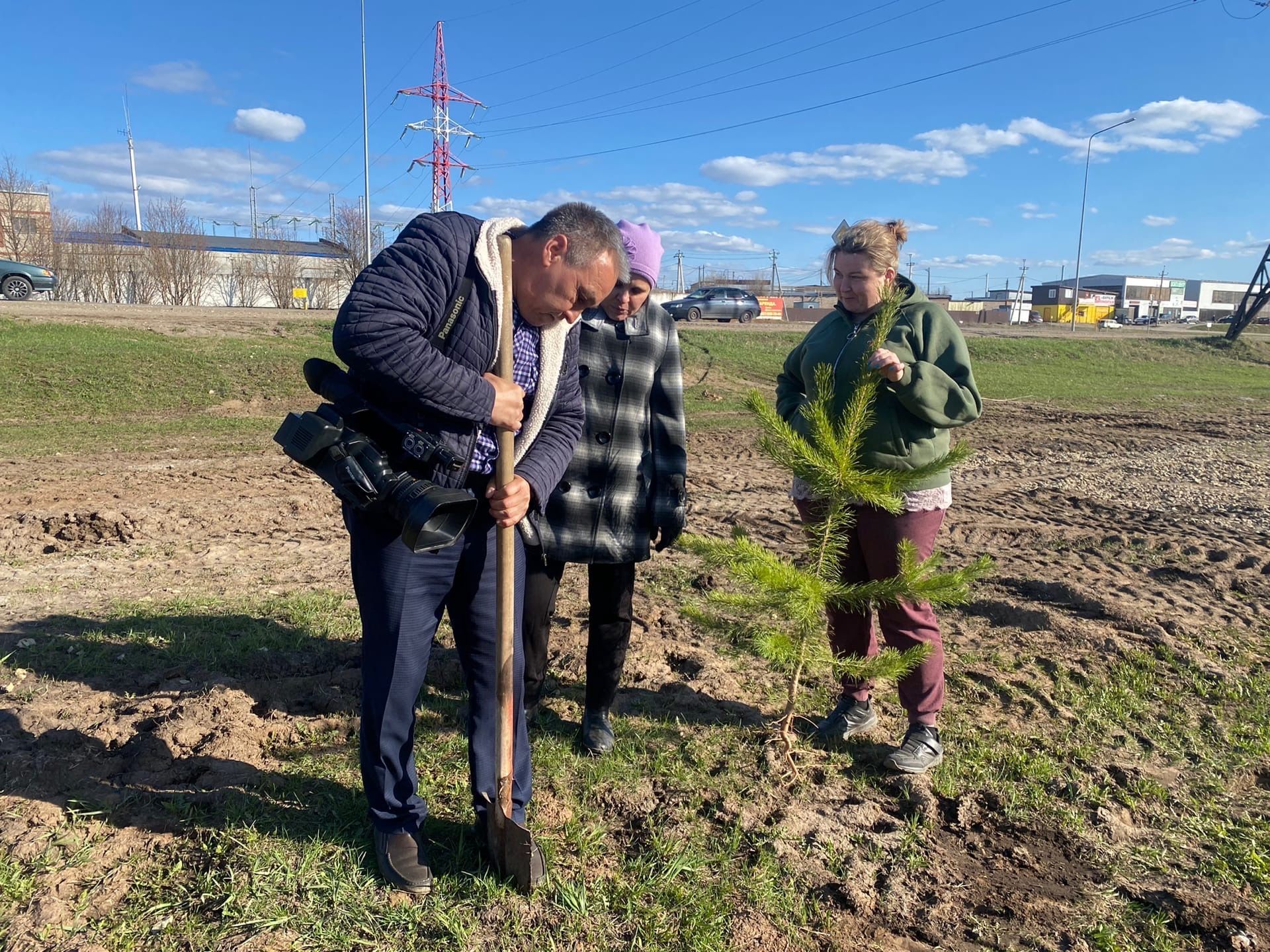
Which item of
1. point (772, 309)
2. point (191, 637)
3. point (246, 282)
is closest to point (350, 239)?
point (246, 282)

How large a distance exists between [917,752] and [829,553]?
33.7 inches

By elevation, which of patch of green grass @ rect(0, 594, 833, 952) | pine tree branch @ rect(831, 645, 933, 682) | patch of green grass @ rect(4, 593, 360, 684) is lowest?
patch of green grass @ rect(0, 594, 833, 952)

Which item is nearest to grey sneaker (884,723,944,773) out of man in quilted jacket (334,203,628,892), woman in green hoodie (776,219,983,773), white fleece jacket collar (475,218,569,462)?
woman in green hoodie (776,219,983,773)

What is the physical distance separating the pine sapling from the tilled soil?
539mm

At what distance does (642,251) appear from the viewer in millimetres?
3234

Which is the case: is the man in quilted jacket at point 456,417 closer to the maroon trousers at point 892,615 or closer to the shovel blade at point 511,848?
the shovel blade at point 511,848

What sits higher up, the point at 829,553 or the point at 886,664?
the point at 829,553

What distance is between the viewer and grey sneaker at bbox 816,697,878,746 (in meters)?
3.53

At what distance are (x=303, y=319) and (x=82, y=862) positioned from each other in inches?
709

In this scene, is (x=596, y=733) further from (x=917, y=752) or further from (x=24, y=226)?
(x=24, y=226)

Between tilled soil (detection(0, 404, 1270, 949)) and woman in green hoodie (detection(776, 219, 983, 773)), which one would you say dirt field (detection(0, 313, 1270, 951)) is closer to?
tilled soil (detection(0, 404, 1270, 949))

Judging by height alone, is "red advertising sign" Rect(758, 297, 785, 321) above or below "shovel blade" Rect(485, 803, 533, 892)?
above

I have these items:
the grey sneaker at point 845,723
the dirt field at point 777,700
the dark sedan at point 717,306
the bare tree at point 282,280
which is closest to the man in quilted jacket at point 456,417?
the dirt field at point 777,700

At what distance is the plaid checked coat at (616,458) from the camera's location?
10.8 ft
